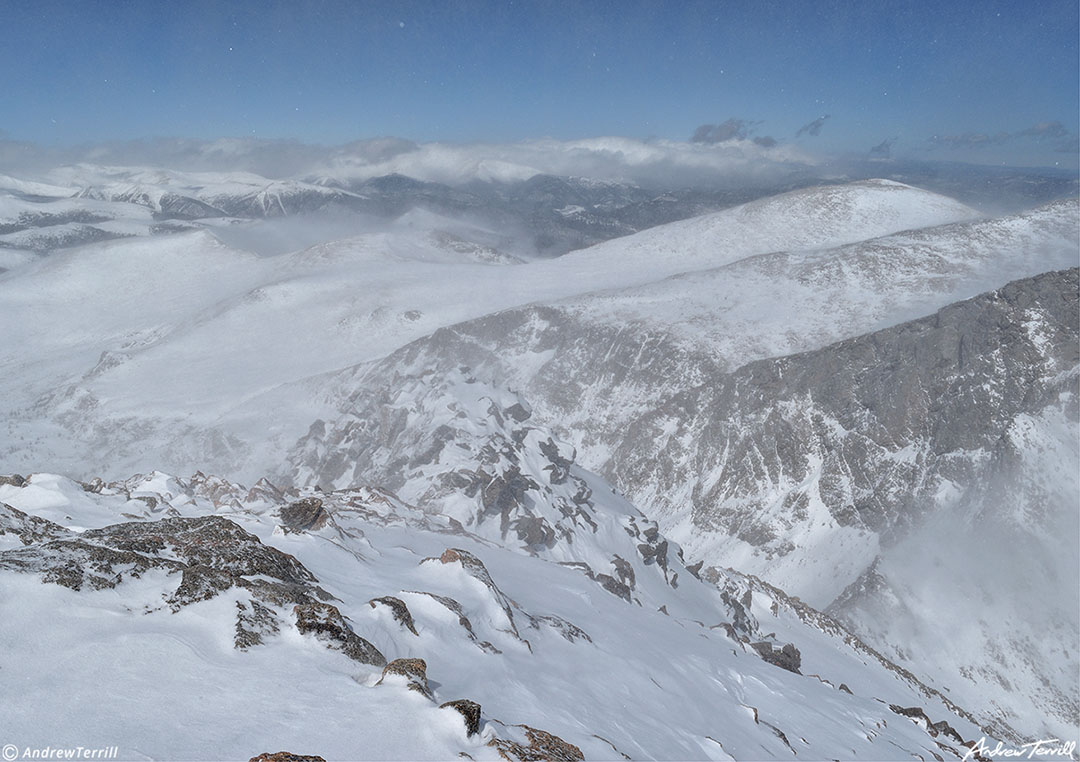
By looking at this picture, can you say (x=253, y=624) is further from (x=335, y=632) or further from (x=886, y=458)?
(x=886, y=458)

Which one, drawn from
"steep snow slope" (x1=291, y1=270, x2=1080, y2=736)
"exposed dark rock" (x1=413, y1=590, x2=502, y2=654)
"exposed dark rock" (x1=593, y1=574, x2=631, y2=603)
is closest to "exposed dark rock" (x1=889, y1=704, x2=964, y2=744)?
"exposed dark rock" (x1=593, y1=574, x2=631, y2=603)

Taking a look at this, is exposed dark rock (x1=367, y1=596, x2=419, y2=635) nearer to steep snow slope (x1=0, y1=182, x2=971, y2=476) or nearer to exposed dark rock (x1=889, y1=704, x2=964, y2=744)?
exposed dark rock (x1=889, y1=704, x2=964, y2=744)

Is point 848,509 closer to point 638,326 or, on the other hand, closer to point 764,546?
point 764,546

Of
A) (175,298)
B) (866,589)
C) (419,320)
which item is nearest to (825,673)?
(866,589)

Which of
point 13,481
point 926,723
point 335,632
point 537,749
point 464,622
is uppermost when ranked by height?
point 335,632

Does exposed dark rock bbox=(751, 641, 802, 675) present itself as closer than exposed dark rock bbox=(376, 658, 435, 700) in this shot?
No

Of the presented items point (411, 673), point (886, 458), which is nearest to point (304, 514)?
point (411, 673)

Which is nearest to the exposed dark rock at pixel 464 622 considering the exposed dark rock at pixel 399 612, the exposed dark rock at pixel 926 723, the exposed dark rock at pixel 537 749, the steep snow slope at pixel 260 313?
the exposed dark rock at pixel 399 612
